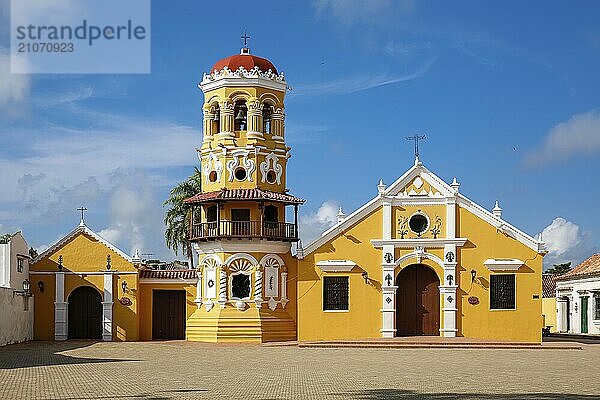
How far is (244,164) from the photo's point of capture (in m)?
36.5

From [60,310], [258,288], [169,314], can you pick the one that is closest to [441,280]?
[258,288]

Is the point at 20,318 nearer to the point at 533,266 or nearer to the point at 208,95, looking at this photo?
the point at 208,95

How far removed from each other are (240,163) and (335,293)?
20.3 feet

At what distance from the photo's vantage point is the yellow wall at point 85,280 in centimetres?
3647

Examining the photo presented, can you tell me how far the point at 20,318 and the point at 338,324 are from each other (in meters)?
11.6

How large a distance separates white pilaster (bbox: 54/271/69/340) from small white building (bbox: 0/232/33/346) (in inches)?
36.8

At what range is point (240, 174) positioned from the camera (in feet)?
120

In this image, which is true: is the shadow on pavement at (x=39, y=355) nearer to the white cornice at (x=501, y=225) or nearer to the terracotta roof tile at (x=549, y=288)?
the white cornice at (x=501, y=225)

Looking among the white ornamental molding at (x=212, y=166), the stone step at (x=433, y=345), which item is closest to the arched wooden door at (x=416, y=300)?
the stone step at (x=433, y=345)

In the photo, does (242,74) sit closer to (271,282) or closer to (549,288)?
(271,282)

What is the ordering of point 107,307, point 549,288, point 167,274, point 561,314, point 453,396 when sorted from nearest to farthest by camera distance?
point 453,396
point 107,307
point 167,274
point 561,314
point 549,288

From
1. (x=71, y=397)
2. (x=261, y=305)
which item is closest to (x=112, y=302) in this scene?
(x=261, y=305)

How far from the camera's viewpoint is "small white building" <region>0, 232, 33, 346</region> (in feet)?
106

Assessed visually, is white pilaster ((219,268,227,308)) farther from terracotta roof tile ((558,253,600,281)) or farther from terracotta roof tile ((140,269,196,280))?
terracotta roof tile ((558,253,600,281))
